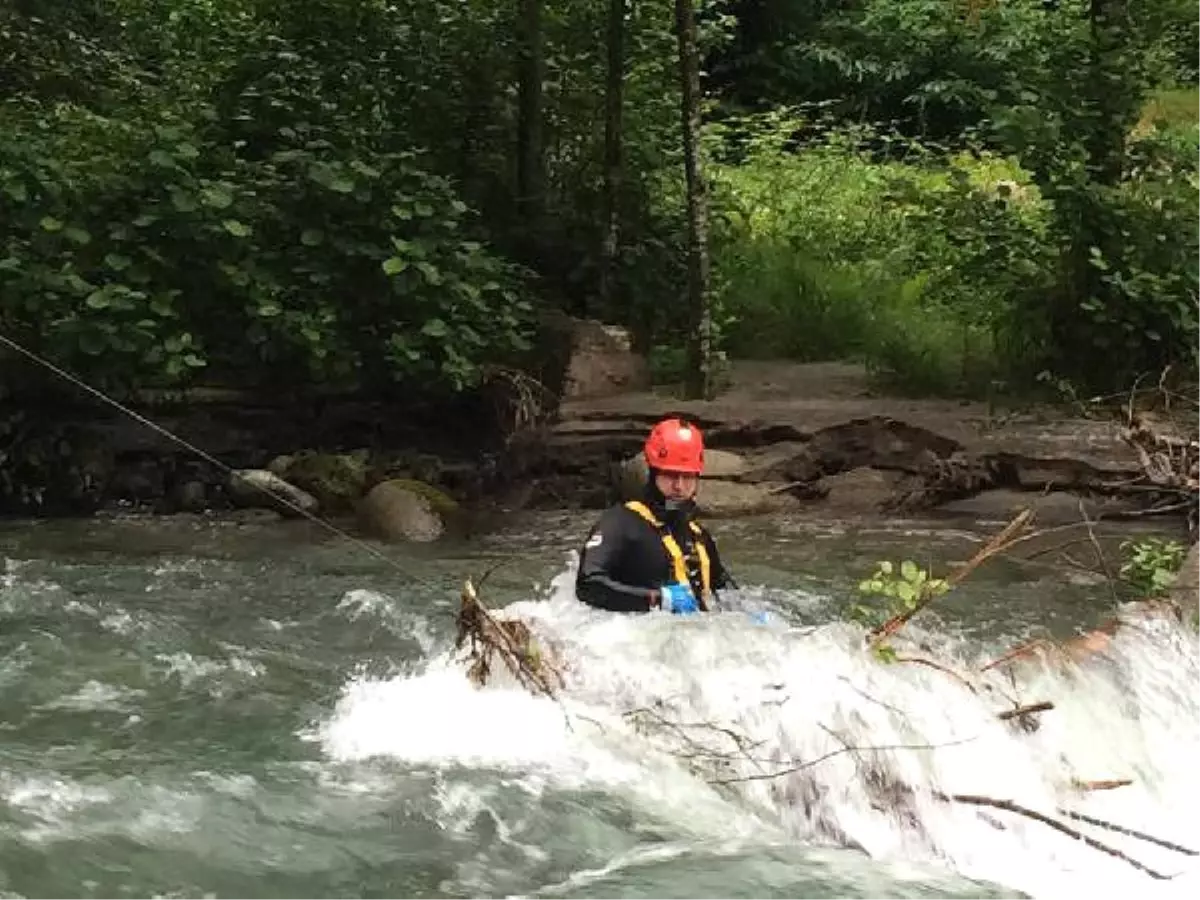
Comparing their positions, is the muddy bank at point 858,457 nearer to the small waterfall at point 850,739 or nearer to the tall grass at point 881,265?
the tall grass at point 881,265

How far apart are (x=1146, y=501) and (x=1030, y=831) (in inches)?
231

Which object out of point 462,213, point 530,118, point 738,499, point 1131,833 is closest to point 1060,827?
point 1131,833

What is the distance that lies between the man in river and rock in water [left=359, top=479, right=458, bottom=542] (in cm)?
354

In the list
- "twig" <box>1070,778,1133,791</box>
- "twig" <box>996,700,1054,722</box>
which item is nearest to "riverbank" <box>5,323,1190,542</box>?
"twig" <box>996,700,1054,722</box>

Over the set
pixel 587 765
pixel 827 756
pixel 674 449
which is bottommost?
pixel 587 765

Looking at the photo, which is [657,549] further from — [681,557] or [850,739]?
[850,739]

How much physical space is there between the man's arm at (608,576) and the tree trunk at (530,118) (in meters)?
7.03

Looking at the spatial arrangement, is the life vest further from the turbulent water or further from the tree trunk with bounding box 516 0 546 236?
the tree trunk with bounding box 516 0 546 236

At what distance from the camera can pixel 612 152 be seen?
44.8 ft

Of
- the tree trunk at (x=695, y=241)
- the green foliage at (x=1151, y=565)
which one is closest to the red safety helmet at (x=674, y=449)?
the green foliage at (x=1151, y=565)

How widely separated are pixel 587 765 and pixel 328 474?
634 cm

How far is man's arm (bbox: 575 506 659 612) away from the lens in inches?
278

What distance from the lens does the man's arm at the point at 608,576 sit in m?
7.05

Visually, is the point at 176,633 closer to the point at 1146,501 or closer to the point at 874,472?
the point at 874,472
